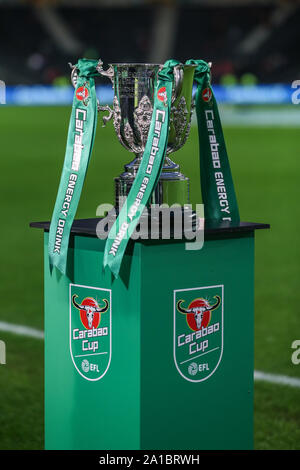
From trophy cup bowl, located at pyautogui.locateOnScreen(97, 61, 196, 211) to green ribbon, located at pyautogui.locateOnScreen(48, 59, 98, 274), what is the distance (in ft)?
0.20

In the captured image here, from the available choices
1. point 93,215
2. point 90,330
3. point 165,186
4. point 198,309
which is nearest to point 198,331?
point 198,309

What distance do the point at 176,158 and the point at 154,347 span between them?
10831mm

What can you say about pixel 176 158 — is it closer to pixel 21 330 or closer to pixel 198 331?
pixel 21 330

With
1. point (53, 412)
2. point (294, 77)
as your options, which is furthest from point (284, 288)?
point (294, 77)

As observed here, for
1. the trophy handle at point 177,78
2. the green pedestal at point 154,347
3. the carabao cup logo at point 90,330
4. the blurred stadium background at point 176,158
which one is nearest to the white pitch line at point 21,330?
the blurred stadium background at point 176,158

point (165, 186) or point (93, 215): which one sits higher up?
point (93, 215)

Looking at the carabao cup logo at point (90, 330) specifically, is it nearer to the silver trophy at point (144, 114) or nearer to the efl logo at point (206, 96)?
the silver trophy at point (144, 114)

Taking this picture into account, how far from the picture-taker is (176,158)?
1303 centimetres

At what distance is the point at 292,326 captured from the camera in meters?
4.96

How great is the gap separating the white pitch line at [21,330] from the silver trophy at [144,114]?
2.45 metres

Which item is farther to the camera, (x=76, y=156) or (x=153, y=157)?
(x=76, y=156)
